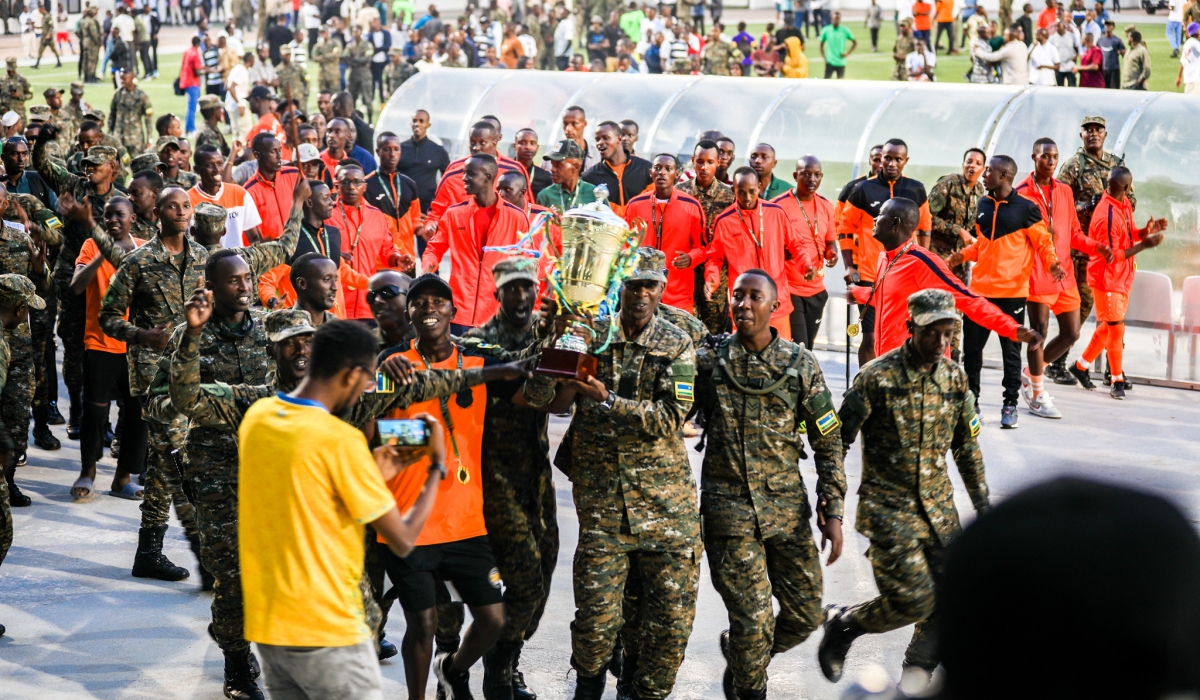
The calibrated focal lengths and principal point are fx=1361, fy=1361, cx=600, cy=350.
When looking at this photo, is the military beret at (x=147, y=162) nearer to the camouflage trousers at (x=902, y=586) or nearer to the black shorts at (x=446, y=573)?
the black shorts at (x=446, y=573)

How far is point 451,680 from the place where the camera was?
19.3ft

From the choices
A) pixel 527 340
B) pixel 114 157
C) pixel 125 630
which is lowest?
pixel 125 630

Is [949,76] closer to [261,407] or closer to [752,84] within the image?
[752,84]

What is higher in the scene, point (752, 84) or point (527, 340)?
point (752, 84)

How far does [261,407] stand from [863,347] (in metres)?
7.40

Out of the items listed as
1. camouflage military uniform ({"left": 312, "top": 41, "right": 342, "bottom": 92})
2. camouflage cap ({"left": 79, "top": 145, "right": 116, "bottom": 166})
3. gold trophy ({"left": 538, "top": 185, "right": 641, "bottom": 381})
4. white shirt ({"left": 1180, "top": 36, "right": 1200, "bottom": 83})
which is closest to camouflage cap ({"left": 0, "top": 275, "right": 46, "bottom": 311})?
camouflage cap ({"left": 79, "top": 145, "right": 116, "bottom": 166})

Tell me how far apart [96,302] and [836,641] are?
5.25 m

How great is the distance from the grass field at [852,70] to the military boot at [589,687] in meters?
26.0

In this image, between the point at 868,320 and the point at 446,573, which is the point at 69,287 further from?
the point at 868,320

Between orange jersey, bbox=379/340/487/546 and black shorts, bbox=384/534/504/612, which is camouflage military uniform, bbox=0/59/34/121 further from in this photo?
black shorts, bbox=384/534/504/612

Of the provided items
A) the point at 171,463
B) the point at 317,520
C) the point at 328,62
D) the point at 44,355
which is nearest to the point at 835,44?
the point at 328,62

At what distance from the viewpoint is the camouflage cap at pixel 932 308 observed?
229 inches

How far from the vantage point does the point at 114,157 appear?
10227 mm

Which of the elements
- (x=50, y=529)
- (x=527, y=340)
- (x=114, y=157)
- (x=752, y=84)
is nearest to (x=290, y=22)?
(x=752, y=84)
